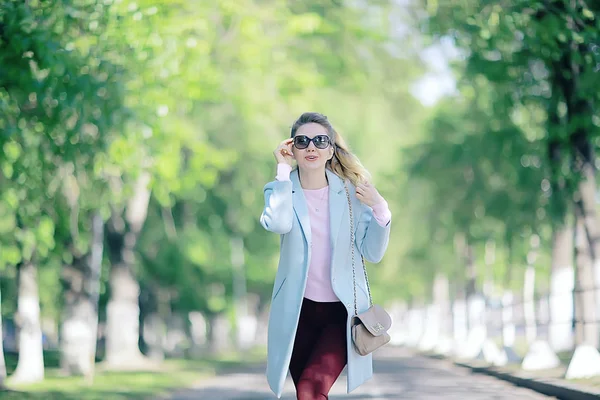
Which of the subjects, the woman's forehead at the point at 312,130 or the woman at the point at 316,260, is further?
the woman's forehead at the point at 312,130

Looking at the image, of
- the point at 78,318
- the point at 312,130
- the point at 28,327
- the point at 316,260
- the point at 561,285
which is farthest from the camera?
the point at 78,318

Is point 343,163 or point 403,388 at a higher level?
point 343,163

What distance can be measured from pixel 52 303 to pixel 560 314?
30.4m

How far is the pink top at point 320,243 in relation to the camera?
19.8ft

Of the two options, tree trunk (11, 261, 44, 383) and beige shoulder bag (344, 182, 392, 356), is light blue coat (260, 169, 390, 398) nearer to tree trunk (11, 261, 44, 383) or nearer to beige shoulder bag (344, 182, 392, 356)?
beige shoulder bag (344, 182, 392, 356)

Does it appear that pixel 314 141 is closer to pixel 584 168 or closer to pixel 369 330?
pixel 369 330

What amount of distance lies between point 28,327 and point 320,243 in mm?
18146

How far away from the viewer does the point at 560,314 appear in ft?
78.1

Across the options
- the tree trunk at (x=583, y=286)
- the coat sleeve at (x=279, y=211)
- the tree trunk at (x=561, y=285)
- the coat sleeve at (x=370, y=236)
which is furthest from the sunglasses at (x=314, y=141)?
the tree trunk at (x=561, y=285)

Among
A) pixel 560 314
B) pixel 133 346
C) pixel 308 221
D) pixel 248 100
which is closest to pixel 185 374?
pixel 133 346

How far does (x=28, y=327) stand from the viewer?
23250 millimetres

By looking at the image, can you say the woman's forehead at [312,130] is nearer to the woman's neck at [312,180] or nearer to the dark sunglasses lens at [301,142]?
the dark sunglasses lens at [301,142]

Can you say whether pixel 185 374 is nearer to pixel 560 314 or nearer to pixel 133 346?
pixel 133 346

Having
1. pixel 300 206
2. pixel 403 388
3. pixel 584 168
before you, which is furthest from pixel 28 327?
pixel 300 206
